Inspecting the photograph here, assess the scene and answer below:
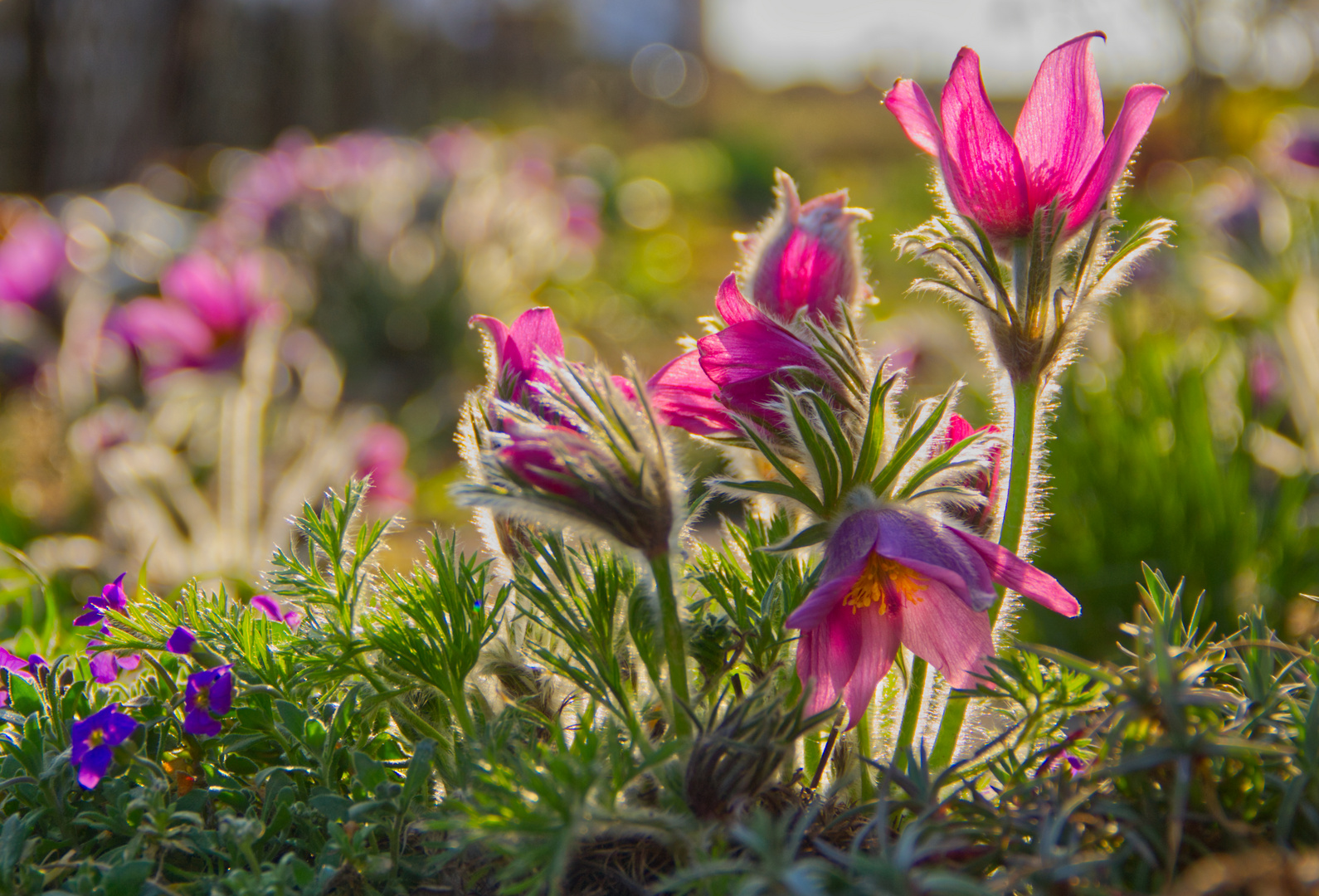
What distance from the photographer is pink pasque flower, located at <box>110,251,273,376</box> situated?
2152 millimetres

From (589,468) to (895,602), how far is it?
0.28 meters

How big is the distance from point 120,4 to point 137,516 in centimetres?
392

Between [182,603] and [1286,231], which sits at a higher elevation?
[1286,231]

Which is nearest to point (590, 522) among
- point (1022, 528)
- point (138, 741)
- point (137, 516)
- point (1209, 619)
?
point (1022, 528)

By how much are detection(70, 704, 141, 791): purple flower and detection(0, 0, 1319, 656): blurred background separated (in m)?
0.39

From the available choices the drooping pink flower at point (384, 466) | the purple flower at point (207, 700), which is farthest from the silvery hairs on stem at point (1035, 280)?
the drooping pink flower at point (384, 466)

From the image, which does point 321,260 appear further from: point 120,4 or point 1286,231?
point 1286,231

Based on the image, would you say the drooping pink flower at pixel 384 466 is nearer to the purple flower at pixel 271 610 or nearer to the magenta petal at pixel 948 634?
the purple flower at pixel 271 610

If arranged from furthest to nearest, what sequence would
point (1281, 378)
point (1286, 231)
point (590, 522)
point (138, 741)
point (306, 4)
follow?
point (306, 4), point (1286, 231), point (1281, 378), point (138, 741), point (590, 522)

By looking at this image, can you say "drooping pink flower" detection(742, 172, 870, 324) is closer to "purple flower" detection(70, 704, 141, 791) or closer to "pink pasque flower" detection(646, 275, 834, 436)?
"pink pasque flower" detection(646, 275, 834, 436)

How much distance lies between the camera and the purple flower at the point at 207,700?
75cm

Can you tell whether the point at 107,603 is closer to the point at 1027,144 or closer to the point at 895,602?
the point at 895,602

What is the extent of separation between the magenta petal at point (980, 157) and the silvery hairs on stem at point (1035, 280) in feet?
0.05

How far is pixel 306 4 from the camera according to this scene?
817cm
